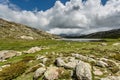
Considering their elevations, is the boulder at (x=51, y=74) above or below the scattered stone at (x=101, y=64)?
below

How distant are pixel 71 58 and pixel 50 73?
571cm

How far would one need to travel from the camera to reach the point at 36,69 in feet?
103

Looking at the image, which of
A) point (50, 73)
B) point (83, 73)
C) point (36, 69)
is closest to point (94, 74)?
point (83, 73)

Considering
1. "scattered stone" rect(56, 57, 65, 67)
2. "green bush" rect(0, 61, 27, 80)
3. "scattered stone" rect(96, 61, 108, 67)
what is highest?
"scattered stone" rect(56, 57, 65, 67)

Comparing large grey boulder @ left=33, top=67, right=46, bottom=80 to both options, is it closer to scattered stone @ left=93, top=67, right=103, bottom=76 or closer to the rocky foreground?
the rocky foreground

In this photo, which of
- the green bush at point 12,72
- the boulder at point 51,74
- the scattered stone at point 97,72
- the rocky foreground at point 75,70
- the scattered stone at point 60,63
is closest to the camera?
the rocky foreground at point 75,70

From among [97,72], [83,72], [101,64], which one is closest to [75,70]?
[83,72]

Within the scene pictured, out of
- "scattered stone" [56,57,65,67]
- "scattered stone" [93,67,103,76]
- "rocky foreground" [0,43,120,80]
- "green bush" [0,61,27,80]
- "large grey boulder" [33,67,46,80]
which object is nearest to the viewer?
"rocky foreground" [0,43,120,80]

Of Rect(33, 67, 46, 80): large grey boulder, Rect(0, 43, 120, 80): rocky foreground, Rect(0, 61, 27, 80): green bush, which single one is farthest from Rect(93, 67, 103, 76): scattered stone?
Rect(0, 61, 27, 80): green bush

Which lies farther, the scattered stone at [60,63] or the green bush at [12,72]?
the scattered stone at [60,63]

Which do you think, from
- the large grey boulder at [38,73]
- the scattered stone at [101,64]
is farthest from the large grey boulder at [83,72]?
the large grey boulder at [38,73]

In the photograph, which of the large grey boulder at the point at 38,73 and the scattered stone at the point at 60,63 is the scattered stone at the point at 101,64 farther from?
the large grey boulder at the point at 38,73

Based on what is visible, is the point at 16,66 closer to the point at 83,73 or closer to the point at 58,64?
the point at 58,64

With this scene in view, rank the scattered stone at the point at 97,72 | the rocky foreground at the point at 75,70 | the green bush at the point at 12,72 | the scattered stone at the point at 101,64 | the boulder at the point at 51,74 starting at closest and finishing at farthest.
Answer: the rocky foreground at the point at 75,70 → the boulder at the point at 51,74 → the scattered stone at the point at 97,72 → the green bush at the point at 12,72 → the scattered stone at the point at 101,64
